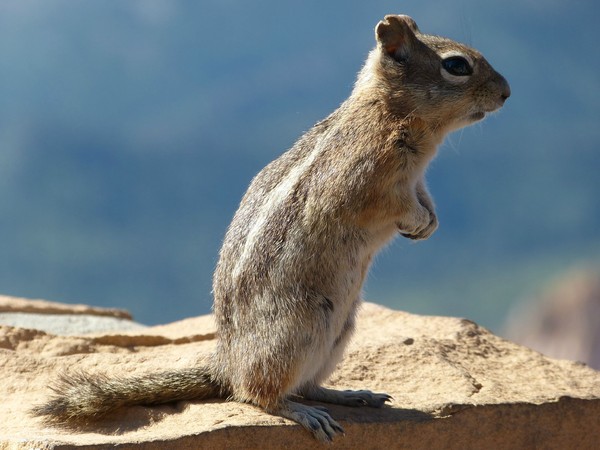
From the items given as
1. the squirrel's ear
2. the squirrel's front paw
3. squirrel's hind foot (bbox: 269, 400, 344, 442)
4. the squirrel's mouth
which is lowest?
squirrel's hind foot (bbox: 269, 400, 344, 442)

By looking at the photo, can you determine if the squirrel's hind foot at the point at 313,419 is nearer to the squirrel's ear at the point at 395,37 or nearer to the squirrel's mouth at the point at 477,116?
the squirrel's mouth at the point at 477,116

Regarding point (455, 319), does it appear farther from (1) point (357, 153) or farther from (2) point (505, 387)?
(1) point (357, 153)

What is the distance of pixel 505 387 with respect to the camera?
19.7ft

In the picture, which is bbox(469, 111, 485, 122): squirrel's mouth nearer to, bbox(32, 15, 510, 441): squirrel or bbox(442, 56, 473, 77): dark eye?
bbox(32, 15, 510, 441): squirrel

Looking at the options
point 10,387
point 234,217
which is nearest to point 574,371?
point 234,217

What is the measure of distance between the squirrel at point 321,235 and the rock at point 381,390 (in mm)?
127

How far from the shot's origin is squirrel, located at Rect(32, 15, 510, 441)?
5086 millimetres

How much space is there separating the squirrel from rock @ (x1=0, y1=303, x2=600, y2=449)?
127 mm

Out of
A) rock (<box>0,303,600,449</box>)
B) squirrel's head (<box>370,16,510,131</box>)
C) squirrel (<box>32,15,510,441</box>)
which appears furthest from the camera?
squirrel's head (<box>370,16,510,131</box>)

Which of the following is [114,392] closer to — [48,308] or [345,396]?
[345,396]

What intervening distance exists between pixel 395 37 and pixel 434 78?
334mm

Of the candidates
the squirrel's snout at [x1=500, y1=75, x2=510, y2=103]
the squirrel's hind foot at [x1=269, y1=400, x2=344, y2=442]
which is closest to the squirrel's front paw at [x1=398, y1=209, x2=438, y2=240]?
the squirrel's snout at [x1=500, y1=75, x2=510, y2=103]

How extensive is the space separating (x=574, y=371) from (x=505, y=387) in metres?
0.88

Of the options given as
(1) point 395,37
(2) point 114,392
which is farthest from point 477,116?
(2) point 114,392
